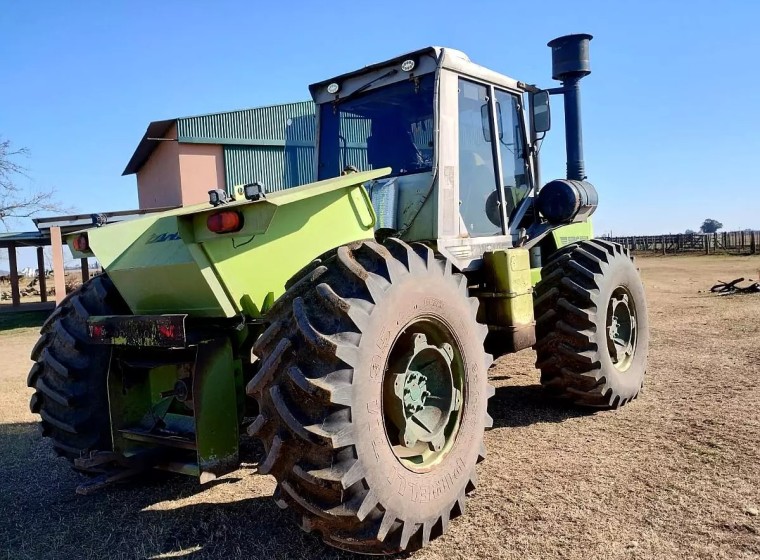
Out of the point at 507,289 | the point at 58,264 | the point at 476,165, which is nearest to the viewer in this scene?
the point at 507,289

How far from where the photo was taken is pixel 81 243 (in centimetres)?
358

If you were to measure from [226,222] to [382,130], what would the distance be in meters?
2.18

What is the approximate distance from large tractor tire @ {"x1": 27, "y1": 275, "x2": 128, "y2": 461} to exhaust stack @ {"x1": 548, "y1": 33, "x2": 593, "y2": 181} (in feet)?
15.8

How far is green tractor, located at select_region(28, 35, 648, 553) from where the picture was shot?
8.63ft

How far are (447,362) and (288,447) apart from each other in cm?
108

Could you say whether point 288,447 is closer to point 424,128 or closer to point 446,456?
point 446,456

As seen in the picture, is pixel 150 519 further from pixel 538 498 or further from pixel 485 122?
pixel 485 122

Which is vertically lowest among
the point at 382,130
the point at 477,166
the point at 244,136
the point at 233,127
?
the point at 477,166

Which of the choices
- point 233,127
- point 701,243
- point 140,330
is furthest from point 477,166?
point 701,243

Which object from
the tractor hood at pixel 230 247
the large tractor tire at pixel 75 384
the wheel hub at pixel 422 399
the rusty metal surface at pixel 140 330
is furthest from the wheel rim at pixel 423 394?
the large tractor tire at pixel 75 384

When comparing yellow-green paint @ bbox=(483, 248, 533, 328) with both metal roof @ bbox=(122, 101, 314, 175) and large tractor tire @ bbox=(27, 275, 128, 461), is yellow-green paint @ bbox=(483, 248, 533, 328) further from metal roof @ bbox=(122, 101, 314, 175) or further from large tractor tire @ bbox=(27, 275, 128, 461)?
metal roof @ bbox=(122, 101, 314, 175)

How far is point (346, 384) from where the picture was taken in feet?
8.46

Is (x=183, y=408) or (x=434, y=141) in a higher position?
(x=434, y=141)

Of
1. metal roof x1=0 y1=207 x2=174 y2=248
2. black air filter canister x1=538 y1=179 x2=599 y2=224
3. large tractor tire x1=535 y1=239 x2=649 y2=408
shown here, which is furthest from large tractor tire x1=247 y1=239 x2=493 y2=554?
metal roof x1=0 y1=207 x2=174 y2=248
